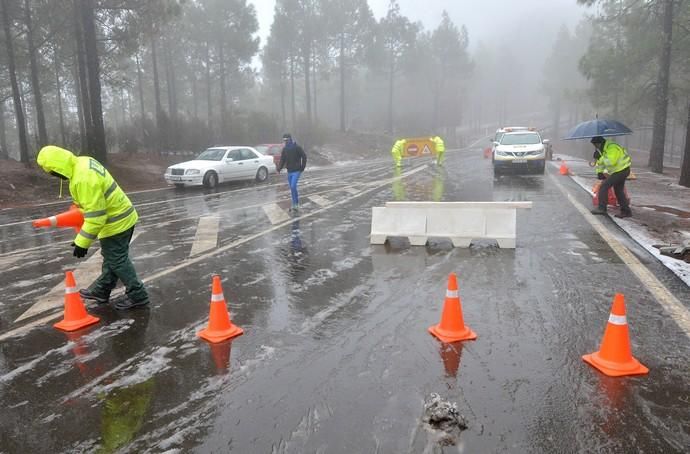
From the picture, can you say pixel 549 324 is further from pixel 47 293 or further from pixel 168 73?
pixel 168 73

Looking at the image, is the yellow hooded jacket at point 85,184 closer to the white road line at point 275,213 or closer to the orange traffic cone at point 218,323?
the orange traffic cone at point 218,323

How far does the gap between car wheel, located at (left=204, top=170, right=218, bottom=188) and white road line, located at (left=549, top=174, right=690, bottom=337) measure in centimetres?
1292

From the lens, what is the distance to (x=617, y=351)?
12.5 ft

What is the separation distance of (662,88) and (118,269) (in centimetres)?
2195

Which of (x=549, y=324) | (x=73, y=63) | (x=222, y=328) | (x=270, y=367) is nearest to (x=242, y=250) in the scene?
(x=222, y=328)

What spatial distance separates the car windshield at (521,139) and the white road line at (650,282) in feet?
35.8

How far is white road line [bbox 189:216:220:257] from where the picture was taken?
8164 millimetres

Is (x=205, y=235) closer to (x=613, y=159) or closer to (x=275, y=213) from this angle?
(x=275, y=213)

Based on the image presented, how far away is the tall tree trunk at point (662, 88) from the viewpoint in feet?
63.0

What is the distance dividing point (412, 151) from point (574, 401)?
32528 millimetres

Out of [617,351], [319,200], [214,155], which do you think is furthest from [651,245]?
[214,155]

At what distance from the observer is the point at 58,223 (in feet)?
17.5

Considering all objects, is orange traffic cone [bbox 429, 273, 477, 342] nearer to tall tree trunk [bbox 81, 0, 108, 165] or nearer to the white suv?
the white suv

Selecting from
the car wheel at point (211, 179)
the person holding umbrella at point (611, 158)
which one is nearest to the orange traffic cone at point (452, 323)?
the person holding umbrella at point (611, 158)
